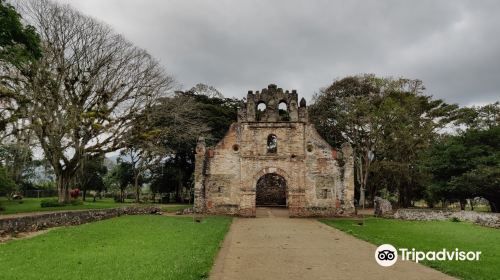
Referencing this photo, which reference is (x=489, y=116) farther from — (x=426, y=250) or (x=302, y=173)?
(x=426, y=250)

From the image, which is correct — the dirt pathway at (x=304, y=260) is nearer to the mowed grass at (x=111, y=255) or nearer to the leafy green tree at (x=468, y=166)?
the mowed grass at (x=111, y=255)

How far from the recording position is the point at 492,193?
79.5ft

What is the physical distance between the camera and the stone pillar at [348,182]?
82.1 feet

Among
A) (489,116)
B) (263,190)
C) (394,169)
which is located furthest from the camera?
(263,190)

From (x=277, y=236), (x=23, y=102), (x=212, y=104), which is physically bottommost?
(x=277, y=236)

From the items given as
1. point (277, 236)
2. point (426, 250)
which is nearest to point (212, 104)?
point (277, 236)

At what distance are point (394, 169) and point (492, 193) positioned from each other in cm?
937

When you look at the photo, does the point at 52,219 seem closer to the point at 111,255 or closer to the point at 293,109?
the point at 111,255

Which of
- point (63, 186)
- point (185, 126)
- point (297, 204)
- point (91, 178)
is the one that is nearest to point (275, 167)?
point (297, 204)

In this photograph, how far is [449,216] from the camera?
24.0 m

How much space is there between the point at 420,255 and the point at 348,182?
14977mm

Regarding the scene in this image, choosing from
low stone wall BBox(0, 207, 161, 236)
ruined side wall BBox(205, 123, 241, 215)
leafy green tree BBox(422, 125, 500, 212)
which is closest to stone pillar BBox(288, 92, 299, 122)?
ruined side wall BBox(205, 123, 241, 215)

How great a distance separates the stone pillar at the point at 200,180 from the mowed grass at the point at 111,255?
10476mm

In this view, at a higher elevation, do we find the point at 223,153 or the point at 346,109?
the point at 346,109
